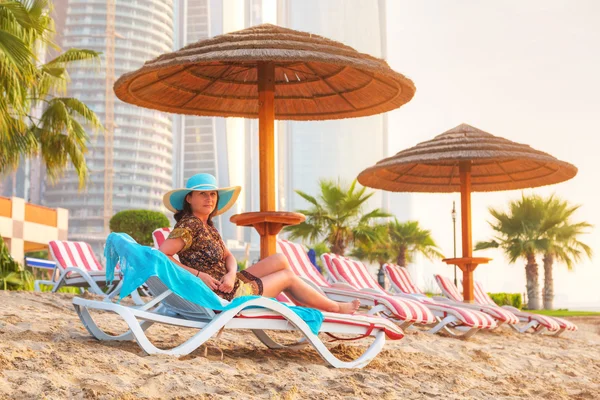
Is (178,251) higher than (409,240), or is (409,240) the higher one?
(409,240)

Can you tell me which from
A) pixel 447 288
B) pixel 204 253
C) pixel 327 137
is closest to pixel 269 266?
pixel 204 253

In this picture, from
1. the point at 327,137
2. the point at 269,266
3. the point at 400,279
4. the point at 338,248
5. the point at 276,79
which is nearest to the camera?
the point at 269,266

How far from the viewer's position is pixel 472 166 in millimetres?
12242

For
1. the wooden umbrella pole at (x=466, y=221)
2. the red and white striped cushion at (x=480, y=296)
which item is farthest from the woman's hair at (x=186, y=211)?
the red and white striped cushion at (x=480, y=296)

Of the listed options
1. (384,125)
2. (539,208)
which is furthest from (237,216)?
(384,125)

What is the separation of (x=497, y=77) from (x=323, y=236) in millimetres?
78806

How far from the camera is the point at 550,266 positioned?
3058cm

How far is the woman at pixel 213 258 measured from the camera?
4930 mm

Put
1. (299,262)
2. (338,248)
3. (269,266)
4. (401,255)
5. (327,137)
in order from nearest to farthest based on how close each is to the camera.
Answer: (269,266)
(299,262)
(338,248)
(401,255)
(327,137)

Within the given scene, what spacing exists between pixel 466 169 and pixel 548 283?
21.2 m

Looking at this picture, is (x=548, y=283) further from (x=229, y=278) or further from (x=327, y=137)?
(x=327, y=137)

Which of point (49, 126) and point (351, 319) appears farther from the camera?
point (49, 126)

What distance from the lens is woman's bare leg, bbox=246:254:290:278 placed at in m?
5.25

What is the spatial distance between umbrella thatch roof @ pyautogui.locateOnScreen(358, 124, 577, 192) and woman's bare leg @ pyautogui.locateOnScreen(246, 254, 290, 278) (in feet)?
17.9
